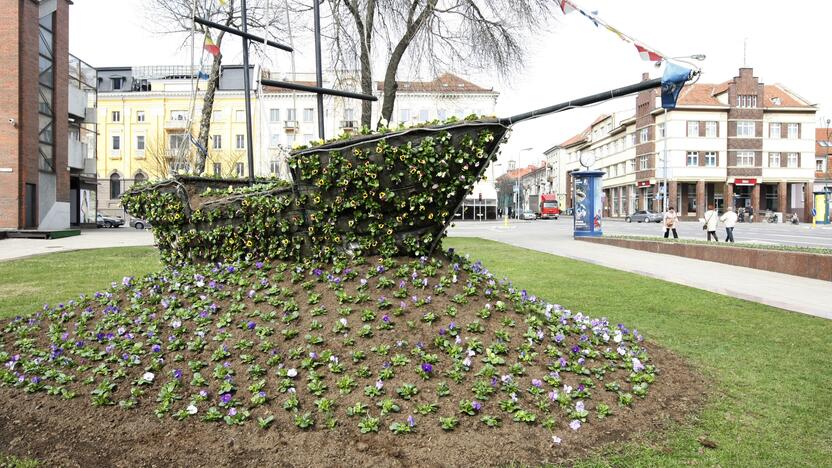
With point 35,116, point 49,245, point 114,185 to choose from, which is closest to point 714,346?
point 49,245

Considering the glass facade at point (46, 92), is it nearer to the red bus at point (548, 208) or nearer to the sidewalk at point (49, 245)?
the sidewalk at point (49, 245)

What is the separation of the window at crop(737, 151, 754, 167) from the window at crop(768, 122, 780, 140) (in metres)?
3.30

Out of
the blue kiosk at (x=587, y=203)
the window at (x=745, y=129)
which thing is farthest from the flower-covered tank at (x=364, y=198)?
the window at (x=745, y=129)

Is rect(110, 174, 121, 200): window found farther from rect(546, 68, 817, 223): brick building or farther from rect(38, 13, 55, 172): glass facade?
rect(546, 68, 817, 223): brick building

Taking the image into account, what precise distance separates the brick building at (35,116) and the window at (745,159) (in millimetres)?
67564

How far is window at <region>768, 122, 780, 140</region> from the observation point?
63.6 metres

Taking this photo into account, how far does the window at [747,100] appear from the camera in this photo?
62188mm

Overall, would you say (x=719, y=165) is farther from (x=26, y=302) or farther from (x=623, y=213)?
(x=26, y=302)

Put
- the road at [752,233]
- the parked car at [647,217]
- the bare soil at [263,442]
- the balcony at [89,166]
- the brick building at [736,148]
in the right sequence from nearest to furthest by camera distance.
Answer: the bare soil at [263,442], the road at [752,233], the balcony at [89,166], the parked car at [647,217], the brick building at [736,148]

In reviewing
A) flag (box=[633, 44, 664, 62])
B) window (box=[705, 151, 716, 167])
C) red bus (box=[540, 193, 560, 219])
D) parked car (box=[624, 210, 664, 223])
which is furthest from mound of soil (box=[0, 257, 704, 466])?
red bus (box=[540, 193, 560, 219])

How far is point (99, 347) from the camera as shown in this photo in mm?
4547

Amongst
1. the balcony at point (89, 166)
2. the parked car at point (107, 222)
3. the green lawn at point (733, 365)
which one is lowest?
the green lawn at point (733, 365)

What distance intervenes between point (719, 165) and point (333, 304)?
232 feet

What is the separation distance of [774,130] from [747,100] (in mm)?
5390
